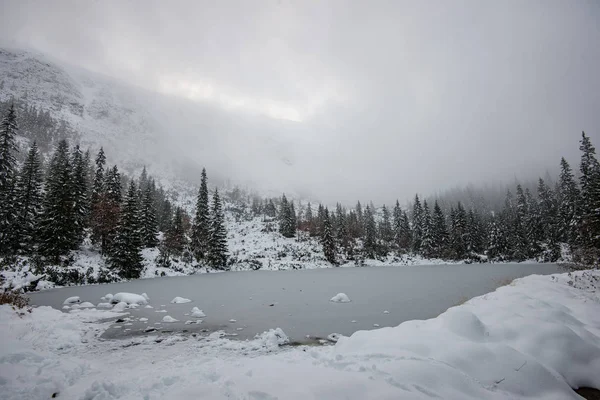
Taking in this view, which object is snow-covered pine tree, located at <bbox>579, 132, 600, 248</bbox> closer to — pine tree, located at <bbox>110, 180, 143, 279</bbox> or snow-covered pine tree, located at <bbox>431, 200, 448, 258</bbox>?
snow-covered pine tree, located at <bbox>431, 200, 448, 258</bbox>

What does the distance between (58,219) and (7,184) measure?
6.53m

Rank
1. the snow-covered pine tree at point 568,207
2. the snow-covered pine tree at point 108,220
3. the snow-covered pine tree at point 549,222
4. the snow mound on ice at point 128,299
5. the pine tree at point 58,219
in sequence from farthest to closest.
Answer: the snow-covered pine tree at point 549,222
the snow-covered pine tree at point 568,207
the snow-covered pine tree at point 108,220
the pine tree at point 58,219
the snow mound on ice at point 128,299

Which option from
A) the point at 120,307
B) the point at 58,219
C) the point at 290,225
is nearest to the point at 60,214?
the point at 58,219

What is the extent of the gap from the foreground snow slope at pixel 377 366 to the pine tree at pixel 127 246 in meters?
33.4

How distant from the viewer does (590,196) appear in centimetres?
3541

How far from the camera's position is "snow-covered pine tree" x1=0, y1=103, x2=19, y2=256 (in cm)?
3079

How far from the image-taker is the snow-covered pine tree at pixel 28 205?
112ft

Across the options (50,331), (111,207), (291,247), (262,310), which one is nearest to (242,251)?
(291,247)

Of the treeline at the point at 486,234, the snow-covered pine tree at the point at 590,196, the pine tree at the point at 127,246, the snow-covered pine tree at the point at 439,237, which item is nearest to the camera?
the snow-covered pine tree at the point at 590,196

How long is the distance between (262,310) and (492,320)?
12.7 metres

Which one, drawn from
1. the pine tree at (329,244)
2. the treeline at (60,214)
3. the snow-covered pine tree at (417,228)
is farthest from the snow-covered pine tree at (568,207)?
the treeline at (60,214)

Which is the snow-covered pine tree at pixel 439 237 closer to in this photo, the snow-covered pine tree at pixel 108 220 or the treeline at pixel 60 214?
the treeline at pixel 60 214

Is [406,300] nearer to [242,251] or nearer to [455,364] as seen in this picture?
[455,364]

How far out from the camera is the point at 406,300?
18.7m
